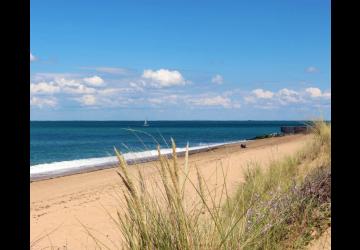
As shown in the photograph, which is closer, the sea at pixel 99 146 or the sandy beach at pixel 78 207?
the sea at pixel 99 146

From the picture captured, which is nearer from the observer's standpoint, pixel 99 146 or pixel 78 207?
pixel 78 207

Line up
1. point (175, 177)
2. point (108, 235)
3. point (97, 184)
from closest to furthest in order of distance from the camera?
1. point (175, 177)
2. point (108, 235)
3. point (97, 184)

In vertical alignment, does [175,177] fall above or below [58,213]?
above

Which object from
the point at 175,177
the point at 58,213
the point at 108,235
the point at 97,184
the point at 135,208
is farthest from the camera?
the point at 97,184

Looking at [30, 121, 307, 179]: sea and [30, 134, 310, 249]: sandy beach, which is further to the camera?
[30, 134, 310, 249]: sandy beach

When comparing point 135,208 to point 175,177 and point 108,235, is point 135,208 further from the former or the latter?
point 108,235
